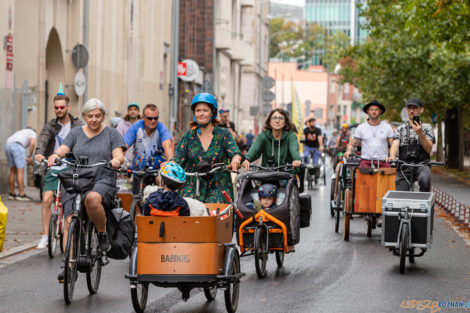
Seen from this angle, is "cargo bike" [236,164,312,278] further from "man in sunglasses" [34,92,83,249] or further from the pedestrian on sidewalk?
the pedestrian on sidewalk

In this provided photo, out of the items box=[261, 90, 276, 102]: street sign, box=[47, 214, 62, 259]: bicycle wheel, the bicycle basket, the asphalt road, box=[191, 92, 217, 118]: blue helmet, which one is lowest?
the asphalt road

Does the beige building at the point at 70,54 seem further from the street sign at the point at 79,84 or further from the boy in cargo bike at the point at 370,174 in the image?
the boy in cargo bike at the point at 370,174

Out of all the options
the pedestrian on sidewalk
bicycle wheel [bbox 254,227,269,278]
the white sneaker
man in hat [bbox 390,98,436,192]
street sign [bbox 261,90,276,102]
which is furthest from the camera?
street sign [bbox 261,90,276,102]

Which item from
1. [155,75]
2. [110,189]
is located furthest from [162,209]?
[155,75]

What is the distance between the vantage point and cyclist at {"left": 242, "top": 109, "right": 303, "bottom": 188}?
11922 mm

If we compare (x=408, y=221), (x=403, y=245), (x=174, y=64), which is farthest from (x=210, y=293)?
(x=174, y=64)

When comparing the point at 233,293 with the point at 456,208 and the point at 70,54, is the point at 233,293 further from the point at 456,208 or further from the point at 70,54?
the point at 70,54

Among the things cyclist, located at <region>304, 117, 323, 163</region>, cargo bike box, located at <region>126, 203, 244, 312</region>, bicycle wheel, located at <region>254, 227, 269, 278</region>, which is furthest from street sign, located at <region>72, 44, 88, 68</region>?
cargo bike box, located at <region>126, 203, 244, 312</region>

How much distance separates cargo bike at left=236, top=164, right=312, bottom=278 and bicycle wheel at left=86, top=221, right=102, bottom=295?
1734mm

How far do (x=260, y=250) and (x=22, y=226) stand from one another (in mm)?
6091

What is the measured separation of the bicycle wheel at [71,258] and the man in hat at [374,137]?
6.35 m

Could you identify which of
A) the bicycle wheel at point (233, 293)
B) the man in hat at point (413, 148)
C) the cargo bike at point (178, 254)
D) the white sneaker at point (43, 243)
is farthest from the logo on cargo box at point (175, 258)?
the man in hat at point (413, 148)

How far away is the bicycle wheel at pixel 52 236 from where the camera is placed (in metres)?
11.6

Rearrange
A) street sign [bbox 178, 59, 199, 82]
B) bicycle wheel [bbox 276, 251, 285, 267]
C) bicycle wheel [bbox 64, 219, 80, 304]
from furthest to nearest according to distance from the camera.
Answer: street sign [bbox 178, 59, 199, 82] < bicycle wheel [bbox 276, 251, 285, 267] < bicycle wheel [bbox 64, 219, 80, 304]
